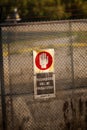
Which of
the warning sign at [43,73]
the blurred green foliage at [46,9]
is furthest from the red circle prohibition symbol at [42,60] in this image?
the blurred green foliage at [46,9]

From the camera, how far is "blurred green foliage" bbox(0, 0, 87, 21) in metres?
29.2

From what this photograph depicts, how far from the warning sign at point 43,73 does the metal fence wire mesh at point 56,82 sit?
Answer: 0.35ft

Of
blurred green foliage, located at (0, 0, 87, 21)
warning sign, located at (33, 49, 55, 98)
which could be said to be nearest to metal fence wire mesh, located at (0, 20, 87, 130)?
warning sign, located at (33, 49, 55, 98)

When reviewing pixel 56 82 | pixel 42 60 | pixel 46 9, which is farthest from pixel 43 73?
pixel 46 9

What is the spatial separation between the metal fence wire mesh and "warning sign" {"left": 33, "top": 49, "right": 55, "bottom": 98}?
0.11 metres

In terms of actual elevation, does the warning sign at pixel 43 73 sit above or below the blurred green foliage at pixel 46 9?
below

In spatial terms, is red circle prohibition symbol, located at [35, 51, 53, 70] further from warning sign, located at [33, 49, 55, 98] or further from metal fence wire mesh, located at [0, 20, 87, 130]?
metal fence wire mesh, located at [0, 20, 87, 130]

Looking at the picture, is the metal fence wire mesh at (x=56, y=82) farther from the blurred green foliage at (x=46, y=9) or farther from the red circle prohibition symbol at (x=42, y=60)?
the blurred green foliage at (x=46, y=9)

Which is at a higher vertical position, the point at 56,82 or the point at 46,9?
the point at 46,9

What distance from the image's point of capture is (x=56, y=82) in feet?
28.5

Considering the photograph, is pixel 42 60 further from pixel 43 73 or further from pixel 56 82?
pixel 56 82

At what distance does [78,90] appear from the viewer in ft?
28.7

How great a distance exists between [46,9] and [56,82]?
21.3 metres

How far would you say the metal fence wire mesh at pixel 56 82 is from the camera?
27.7 feet
